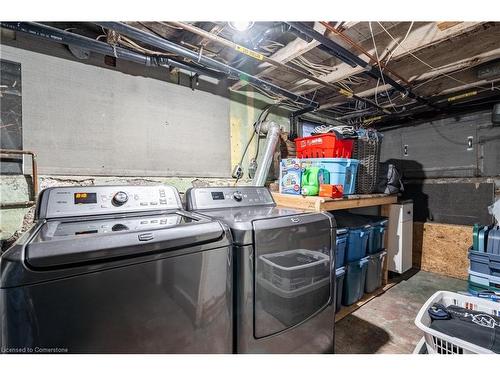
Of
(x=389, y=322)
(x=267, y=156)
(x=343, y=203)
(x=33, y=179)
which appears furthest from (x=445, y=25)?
(x=33, y=179)

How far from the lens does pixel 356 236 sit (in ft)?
7.53

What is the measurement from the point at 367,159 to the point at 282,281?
1.79 meters

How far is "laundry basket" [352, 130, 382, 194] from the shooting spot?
237cm

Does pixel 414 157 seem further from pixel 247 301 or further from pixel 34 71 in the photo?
pixel 34 71

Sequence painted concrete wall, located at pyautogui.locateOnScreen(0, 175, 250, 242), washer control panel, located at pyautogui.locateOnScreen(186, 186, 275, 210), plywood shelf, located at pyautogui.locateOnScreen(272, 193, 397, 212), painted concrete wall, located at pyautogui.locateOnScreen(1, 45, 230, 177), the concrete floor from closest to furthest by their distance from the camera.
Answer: painted concrete wall, located at pyautogui.locateOnScreen(0, 175, 250, 242)
painted concrete wall, located at pyautogui.locateOnScreen(1, 45, 230, 177)
washer control panel, located at pyautogui.locateOnScreen(186, 186, 275, 210)
the concrete floor
plywood shelf, located at pyautogui.locateOnScreen(272, 193, 397, 212)

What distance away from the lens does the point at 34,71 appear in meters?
1.49

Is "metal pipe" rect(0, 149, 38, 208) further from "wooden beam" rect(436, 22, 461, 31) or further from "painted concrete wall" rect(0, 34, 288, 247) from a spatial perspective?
"wooden beam" rect(436, 22, 461, 31)

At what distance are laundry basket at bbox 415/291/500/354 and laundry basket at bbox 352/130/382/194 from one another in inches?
43.7

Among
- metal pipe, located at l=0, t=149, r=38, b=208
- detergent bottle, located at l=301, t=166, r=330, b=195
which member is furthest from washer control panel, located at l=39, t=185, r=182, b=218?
detergent bottle, located at l=301, t=166, r=330, b=195

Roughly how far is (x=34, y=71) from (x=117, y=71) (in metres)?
0.49

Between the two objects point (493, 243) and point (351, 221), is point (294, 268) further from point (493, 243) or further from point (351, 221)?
point (493, 243)

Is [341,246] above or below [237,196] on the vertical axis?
below

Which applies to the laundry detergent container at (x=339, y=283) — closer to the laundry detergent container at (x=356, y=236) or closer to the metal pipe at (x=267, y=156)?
the laundry detergent container at (x=356, y=236)
